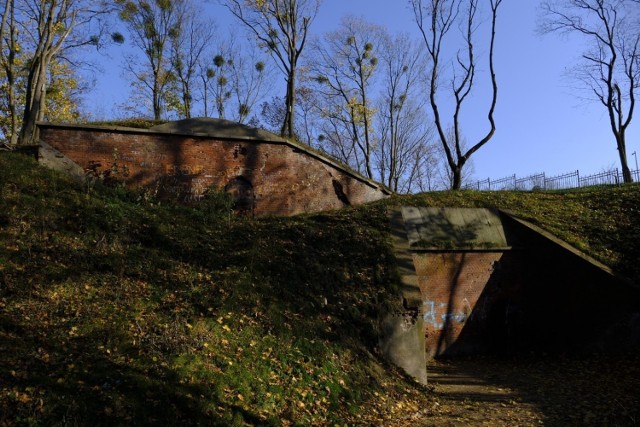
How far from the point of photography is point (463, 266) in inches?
470

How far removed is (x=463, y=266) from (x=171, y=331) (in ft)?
27.5

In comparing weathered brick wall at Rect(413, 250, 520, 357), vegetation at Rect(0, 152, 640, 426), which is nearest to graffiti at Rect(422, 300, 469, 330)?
weathered brick wall at Rect(413, 250, 520, 357)

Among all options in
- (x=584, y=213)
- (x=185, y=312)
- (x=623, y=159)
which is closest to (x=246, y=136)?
(x=185, y=312)

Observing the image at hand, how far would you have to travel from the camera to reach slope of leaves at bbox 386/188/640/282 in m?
11.8

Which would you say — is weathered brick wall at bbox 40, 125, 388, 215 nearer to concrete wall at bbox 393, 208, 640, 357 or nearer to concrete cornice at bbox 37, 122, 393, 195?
concrete cornice at bbox 37, 122, 393, 195

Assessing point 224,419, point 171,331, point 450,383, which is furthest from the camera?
point 450,383

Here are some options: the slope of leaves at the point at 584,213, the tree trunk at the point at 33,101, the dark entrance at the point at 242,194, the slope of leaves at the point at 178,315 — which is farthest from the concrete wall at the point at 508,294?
the tree trunk at the point at 33,101

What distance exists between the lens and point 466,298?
1184cm

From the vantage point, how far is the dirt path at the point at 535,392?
6895 millimetres

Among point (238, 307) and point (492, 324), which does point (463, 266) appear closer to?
point (492, 324)

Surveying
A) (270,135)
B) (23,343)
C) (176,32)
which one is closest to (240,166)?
(270,135)

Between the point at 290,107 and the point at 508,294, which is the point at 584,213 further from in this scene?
the point at 290,107

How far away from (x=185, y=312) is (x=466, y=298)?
26.0 ft

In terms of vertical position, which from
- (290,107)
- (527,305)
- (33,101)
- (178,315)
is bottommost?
(527,305)
